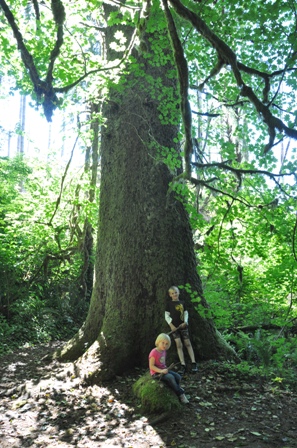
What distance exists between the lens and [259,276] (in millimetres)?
10109

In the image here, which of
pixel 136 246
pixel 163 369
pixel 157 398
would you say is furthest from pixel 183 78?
pixel 157 398

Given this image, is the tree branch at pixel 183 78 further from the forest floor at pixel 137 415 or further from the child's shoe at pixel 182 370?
the forest floor at pixel 137 415

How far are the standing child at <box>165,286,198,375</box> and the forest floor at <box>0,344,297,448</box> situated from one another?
12.8 inches

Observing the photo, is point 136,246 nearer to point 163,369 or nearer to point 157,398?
point 163,369

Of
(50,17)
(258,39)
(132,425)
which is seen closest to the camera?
(132,425)

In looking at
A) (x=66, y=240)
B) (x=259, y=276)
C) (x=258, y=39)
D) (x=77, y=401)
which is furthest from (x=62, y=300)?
(x=258, y=39)

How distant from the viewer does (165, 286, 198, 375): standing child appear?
18.4ft

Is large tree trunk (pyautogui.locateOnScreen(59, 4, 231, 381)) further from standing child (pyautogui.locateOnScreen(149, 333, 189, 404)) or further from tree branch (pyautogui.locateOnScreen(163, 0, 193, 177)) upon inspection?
standing child (pyautogui.locateOnScreen(149, 333, 189, 404))

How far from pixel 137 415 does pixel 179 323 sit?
157 centimetres

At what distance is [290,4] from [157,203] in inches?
136

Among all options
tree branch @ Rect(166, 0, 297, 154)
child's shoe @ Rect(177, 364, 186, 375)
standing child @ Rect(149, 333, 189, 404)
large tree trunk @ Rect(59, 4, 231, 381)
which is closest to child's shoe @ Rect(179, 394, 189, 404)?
standing child @ Rect(149, 333, 189, 404)

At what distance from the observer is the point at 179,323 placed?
580cm

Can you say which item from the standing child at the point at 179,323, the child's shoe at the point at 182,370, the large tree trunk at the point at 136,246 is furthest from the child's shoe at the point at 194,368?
the large tree trunk at the point at 136,246

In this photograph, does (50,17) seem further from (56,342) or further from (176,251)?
(56,342)
